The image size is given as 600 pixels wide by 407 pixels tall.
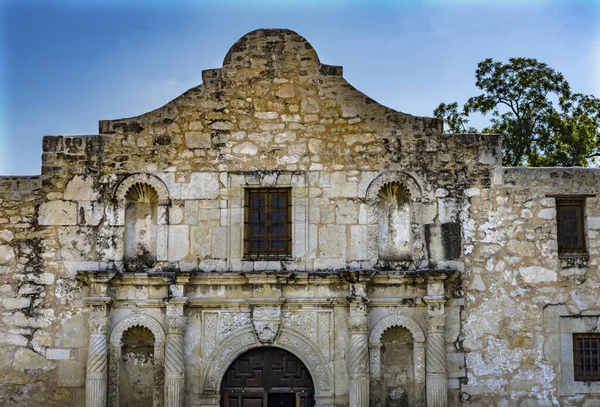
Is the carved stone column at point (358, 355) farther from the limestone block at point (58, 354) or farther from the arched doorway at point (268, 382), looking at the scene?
the limestone block at point (58, 354)

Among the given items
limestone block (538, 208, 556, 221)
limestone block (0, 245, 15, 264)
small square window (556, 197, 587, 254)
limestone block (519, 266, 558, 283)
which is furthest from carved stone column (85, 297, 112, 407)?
small square window (556, 197, 587, 254)

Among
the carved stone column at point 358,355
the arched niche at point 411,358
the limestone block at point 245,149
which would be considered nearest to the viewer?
the carved stone column at point 358,355

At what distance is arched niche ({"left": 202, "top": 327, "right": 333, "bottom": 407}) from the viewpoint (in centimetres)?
1398

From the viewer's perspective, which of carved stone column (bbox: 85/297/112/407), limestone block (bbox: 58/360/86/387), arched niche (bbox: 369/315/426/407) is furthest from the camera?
limestone block (bbox: 58/360/86/387)

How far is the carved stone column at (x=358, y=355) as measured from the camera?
45.0 ft

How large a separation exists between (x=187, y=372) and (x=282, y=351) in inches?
60.1

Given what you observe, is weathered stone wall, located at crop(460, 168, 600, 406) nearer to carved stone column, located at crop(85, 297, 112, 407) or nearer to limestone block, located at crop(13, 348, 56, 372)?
carved stone column, located at crop(85, 297, 112, 407)

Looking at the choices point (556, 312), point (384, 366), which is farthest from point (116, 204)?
point (556, 312)

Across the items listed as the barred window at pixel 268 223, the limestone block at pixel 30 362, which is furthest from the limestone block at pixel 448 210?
the limestone block at pixel 30 362

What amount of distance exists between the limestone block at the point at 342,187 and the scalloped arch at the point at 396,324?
206cm

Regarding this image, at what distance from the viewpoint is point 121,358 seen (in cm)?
1434

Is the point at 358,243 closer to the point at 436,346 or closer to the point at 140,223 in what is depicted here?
the point at 436,346

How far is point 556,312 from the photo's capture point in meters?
14.1

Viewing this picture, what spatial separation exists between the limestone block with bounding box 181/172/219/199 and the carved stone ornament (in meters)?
1.98
